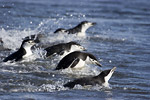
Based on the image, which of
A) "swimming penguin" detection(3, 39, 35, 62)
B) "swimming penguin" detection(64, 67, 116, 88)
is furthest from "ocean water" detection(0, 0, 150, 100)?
"swimming penguin" detection(3, 39, 35, 62)

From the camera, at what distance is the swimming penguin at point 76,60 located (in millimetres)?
11436

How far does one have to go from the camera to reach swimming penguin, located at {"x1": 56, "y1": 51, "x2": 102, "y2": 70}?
1144cm

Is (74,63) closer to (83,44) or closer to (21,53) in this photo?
(21,53)

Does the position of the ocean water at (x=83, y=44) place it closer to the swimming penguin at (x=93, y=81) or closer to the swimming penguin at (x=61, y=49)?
the swimming penguin at (x=93, y=81)

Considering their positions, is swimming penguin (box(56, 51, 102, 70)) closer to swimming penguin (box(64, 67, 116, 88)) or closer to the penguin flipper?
the penguin flipper

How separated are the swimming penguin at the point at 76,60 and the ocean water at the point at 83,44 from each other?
0.21 meters

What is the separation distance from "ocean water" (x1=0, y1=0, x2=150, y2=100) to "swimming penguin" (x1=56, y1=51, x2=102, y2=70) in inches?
8.2

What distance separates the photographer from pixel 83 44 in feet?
53.7

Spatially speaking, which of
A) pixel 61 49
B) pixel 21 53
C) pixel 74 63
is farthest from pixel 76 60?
pixel 21 53

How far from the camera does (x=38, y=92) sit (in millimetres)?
8938

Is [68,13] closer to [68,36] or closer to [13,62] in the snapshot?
[68,36]

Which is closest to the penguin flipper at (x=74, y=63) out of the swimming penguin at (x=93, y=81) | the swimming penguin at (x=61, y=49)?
the swimming penguin at (x=61, y=49)

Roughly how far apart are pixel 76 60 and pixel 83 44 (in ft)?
15.3

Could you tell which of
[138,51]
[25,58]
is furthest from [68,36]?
[25,58]
